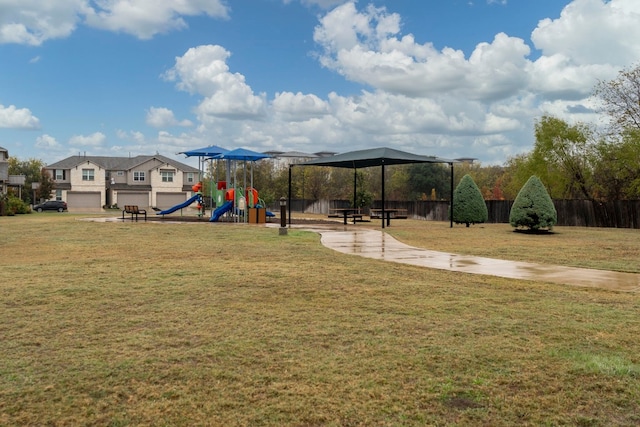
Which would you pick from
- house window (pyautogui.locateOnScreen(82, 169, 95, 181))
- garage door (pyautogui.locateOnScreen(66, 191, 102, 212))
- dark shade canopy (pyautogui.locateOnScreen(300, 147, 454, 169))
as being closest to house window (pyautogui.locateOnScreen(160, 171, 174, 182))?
garage door (pyautogui.locateOnScreen(66, 191, 102, 212))

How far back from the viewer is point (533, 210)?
20.7 meters

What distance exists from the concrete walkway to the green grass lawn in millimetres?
812

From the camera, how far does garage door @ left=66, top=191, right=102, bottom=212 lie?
63969 mm

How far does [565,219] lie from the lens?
28797mm

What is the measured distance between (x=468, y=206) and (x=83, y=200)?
52.3m

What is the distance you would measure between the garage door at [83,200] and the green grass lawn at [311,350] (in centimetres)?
5956

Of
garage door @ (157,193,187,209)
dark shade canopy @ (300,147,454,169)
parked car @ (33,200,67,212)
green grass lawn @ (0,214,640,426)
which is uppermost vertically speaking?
dark shade canopy @ (300,147,454,169)

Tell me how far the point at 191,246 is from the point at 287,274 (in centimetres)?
564

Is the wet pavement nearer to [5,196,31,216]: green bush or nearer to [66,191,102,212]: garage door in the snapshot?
[5,196,31,216]: green bush

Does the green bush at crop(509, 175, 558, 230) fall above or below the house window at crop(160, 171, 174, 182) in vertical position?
below

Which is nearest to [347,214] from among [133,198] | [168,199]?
[168,199]

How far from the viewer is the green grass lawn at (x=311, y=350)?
3.43 meters

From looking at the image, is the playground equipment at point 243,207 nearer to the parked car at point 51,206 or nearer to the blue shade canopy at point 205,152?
the blue shade canopy at point 205,152

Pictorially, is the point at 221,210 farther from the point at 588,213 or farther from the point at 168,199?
the point at 168,199
